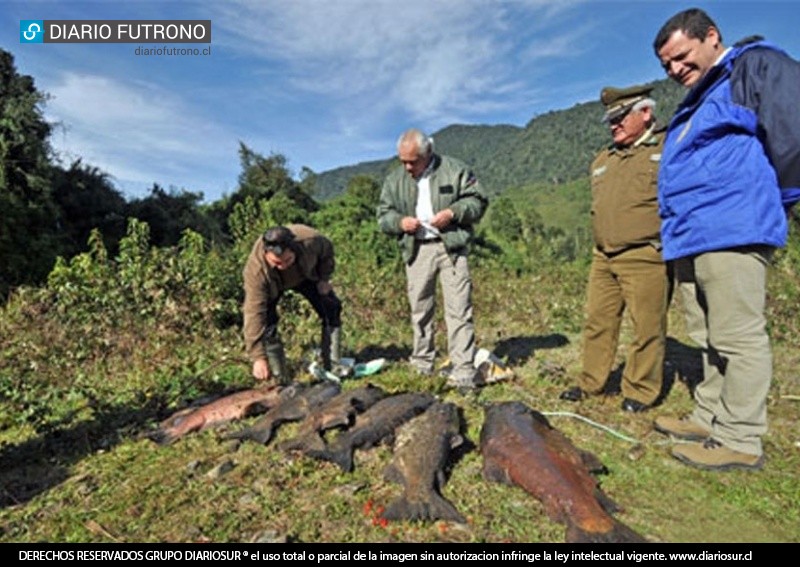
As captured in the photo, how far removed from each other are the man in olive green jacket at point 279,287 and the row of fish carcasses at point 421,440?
0.46m

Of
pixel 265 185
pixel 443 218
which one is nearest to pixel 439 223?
pixel 443 218

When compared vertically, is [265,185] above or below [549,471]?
above

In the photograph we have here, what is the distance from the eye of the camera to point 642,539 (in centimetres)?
246

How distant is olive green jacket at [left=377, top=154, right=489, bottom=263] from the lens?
483 cm

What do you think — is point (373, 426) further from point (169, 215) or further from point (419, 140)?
point (169, 215)

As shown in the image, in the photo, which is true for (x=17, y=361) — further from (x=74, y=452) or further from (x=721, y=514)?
(x=721, y=514)

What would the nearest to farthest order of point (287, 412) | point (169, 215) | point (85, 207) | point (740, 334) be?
point (740, 334) < point (287, 412) < point (85, 207) < point (169, 215)

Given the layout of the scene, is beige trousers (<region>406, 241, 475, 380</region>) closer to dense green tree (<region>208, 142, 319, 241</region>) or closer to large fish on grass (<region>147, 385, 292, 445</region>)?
large fish on grass (<region>147, 385, 292, 445</region>)

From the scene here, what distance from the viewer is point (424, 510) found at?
278 cm

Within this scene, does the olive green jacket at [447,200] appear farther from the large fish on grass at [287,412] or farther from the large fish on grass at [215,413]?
the large fish on grass at [215,413]

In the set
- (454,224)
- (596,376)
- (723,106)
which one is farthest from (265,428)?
(723,106)

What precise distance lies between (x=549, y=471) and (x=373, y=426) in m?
1.29

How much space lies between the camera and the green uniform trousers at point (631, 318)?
4.17 metres

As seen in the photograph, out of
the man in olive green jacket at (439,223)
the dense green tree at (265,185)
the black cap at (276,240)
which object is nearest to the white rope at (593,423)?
the man in olive green jacket at (439,223)
